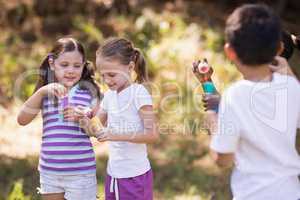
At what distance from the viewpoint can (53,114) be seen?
11.0ft

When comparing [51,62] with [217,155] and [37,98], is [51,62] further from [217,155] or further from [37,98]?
[217,155]

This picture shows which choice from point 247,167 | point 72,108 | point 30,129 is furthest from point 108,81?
point 30,129

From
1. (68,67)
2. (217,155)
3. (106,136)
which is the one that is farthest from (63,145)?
(217,155)

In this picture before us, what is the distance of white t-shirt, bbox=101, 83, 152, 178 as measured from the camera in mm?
3205

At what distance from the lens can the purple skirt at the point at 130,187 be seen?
3.23 metres

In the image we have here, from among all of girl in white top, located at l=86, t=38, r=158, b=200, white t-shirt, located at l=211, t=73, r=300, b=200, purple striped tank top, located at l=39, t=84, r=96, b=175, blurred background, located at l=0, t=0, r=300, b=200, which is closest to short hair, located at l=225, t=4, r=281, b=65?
white t-shirt, located at l=211, t=73, r=300, b=200

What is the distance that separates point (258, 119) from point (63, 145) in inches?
51.0

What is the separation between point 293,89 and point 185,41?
5.42m

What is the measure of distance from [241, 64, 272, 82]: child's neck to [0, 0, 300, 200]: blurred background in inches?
94.4

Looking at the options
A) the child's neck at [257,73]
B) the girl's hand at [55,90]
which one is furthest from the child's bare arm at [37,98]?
the child's neck at [257,73]

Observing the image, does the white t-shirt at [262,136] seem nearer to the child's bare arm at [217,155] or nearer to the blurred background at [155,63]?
the child's bare arm at [217,155]

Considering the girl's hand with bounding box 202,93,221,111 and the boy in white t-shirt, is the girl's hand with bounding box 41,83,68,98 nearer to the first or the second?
the girl's hand with bounding box 202,93,221,111

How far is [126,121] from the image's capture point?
10.6 feet

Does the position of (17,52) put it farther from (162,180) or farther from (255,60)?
(255,60)
